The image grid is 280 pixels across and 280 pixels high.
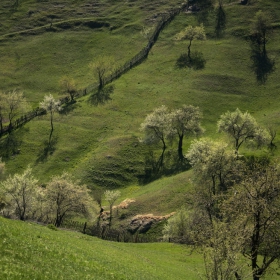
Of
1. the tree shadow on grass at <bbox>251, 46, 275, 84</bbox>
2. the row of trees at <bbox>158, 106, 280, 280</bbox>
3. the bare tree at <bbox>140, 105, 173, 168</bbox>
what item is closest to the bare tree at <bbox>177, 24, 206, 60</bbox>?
the tree shadow on grass at <bbox>251, 46, 275, 84</bbox>

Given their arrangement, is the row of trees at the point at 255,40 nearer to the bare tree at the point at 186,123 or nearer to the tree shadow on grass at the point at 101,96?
the tree shadow on grass at the point at 101,96

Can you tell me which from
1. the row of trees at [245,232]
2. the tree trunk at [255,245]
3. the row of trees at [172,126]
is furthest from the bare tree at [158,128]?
the tree trunk at [255,245]

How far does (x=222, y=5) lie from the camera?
169125 millimetres

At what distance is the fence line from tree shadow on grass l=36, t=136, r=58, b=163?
15.4 meters

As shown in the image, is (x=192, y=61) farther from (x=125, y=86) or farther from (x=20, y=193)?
(x=20, y=193)

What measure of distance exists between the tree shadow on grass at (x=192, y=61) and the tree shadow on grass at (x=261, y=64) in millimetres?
19048

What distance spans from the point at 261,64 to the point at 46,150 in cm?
8432

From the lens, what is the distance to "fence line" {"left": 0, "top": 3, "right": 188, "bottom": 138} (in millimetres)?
116856

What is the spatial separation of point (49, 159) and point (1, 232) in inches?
3254

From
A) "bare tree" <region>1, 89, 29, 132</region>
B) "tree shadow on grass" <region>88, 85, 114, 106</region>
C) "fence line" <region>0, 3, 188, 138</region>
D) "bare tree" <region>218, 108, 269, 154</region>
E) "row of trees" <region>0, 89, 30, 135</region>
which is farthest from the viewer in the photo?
"tree shadow on grass" <region>88, 85, 114, 106</region>

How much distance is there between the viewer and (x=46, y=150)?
10462 centimetres

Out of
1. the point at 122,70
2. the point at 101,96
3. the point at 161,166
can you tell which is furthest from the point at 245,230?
the point at 122,70

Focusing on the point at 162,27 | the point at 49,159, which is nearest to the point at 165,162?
the point at 49,159

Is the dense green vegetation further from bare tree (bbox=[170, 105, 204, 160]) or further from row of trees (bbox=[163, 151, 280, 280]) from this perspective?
row of trees (bbox=[163, 151, 280, 280])
